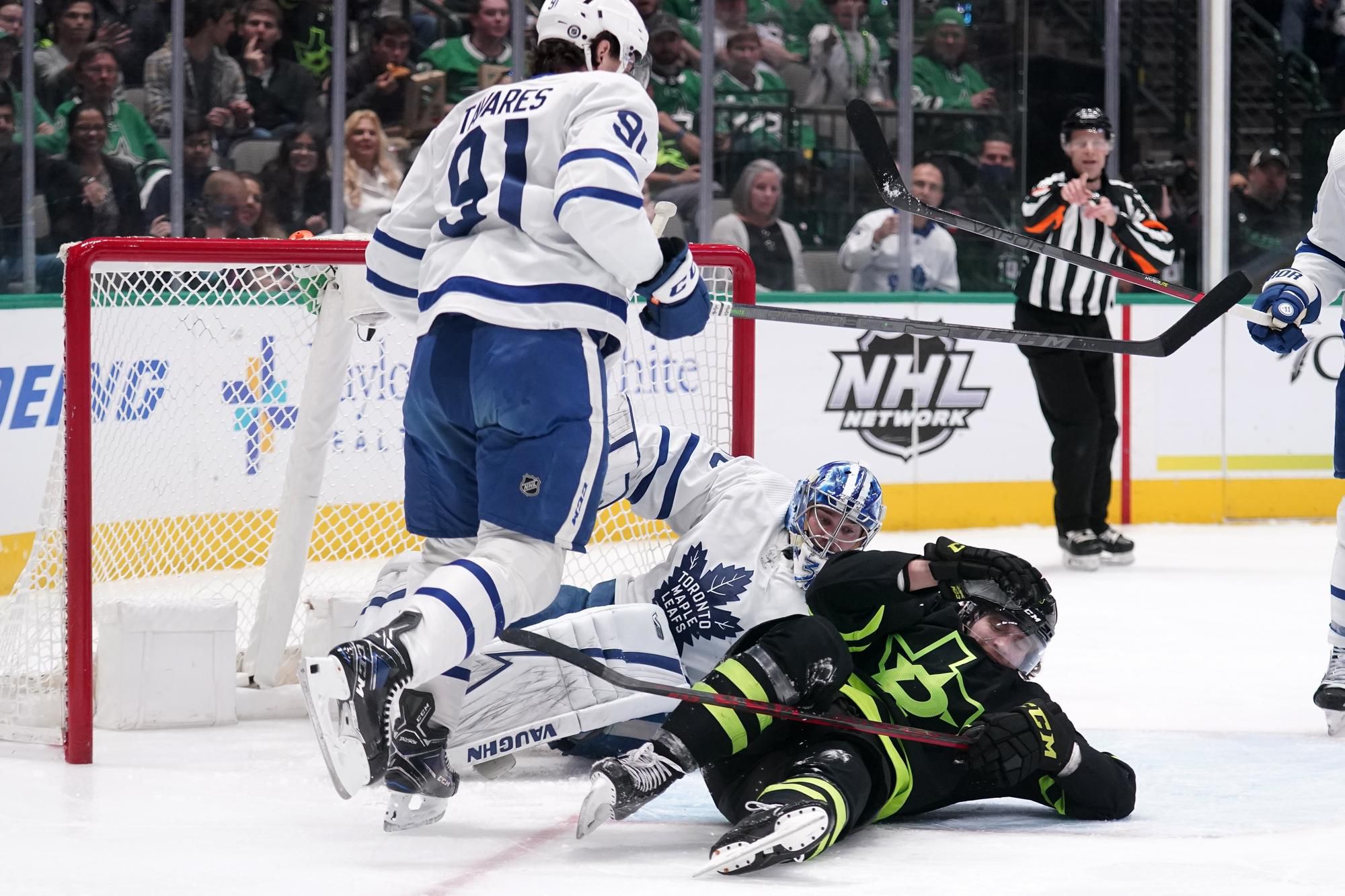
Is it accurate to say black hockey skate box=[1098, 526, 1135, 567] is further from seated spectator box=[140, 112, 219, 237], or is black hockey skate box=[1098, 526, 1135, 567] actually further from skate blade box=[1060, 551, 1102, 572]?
seated spectator box=[140, 112, 219, 237]

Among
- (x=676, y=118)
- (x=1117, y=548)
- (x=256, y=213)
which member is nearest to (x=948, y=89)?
(x=676, y=118)

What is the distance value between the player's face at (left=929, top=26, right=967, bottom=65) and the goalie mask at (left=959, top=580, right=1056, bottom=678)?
444cm

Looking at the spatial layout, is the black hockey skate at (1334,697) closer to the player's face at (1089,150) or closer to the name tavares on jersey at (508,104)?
the name tavares on jersey at (508,104)

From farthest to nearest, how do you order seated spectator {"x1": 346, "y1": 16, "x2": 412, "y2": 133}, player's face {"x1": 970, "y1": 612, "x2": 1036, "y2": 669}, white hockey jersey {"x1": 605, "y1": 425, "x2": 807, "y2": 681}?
seated spectator {"x1": 346, "y1": 16, "x2": 412, "y2": 133} → white hockey jersey {"x1": 605, "y1": 425, "x2": 807, "y2": 681} → player's face {"x1": 970, "y1": 612, "x2": 1036, "y2": 669}

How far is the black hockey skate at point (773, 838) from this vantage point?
2.17 meters

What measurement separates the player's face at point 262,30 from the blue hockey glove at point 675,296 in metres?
3.82

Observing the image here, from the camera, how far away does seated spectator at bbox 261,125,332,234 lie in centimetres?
588

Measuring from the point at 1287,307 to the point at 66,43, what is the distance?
3.72 metres

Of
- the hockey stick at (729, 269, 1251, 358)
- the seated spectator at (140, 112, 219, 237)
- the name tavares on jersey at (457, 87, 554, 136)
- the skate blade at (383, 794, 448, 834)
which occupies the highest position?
the seated spectator at (140, 112, 219, 237)

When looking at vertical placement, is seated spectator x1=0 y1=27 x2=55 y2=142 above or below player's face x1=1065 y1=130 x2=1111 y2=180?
above

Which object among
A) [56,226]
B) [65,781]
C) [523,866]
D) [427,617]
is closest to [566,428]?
[427,617]

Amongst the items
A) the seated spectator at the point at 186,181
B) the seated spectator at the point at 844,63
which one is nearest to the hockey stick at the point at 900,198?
the seated spectator at the point at 186,181

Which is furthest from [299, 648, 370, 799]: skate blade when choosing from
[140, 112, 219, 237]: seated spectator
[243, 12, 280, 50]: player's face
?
[243, 12, 280, 50]: player's face

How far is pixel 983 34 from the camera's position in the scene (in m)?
6.74
